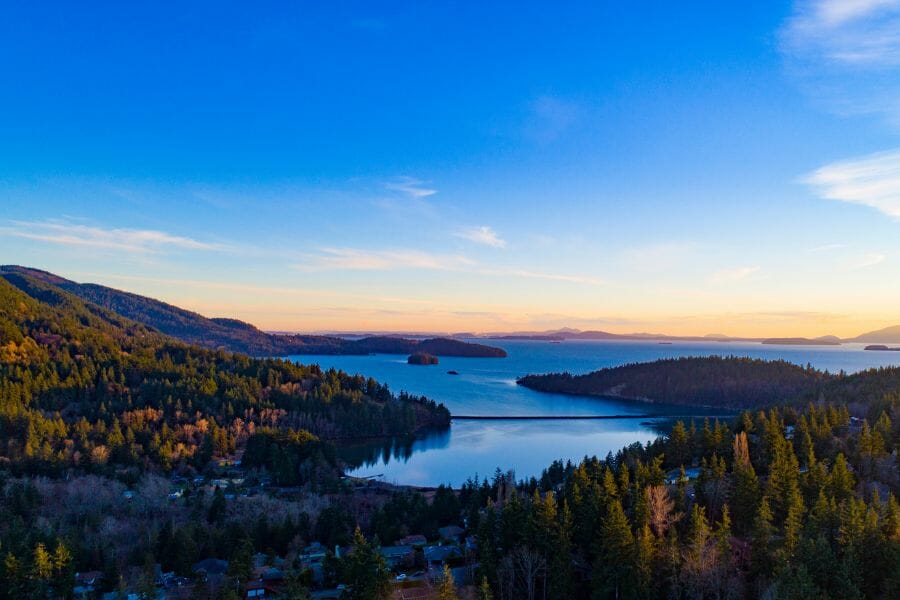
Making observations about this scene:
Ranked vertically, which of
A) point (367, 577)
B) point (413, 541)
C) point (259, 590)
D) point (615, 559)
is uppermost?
point (615, 559)

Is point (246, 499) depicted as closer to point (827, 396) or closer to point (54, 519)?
point (54, 519)

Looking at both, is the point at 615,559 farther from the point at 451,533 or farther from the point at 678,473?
the point at 678,473

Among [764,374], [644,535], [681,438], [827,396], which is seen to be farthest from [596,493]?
[764,374]

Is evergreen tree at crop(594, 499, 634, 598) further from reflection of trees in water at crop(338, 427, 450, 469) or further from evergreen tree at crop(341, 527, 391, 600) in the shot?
reflection of trees in water at crop(338, 427, 450, 469)

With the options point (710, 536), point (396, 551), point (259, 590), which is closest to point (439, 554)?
point (396, 551)

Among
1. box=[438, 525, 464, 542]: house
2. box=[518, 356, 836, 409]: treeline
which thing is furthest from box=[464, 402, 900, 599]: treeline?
box=[518, 356, 836, 409]: treeline

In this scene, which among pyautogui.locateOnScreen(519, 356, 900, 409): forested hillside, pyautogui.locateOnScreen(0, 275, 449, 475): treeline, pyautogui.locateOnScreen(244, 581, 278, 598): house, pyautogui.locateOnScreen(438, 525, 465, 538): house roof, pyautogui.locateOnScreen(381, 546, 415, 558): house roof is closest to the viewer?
pyautogui.locateOnScreen(244, 581, 278, 598): house
